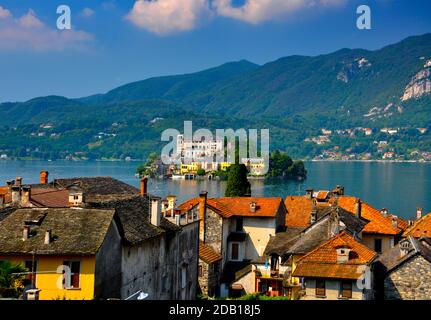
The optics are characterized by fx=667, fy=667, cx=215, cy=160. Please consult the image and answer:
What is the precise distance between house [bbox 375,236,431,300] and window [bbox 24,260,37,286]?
16.3m

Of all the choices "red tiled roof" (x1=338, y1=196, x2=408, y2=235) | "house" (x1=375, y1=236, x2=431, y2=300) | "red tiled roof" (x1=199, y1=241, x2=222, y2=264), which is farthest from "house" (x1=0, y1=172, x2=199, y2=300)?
"red tiled roof" (x1=338, y1=196, x2=408, y2=235)

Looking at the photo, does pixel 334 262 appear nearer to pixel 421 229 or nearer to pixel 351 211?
pixel 421 229

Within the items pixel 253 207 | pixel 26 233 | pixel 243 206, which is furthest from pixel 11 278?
pixel 243 206

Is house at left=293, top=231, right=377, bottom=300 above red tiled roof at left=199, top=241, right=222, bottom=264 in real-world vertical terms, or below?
above

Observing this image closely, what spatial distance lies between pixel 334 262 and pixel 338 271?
2.62ft

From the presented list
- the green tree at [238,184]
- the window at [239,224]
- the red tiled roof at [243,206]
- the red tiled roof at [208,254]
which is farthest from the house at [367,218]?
the green tree at [238,184]

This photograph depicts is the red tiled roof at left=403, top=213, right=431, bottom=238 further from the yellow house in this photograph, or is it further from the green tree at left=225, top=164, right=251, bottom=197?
the green tree at left=225, top=164, right=251, bottom=197

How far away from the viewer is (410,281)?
29969 mm

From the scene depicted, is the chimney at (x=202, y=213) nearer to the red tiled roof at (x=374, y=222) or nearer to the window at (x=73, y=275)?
the red tiled roof at (x=374, y=222)

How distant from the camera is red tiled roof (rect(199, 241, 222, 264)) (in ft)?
128

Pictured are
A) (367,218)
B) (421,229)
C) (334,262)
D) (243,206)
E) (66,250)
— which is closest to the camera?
(66,250)
